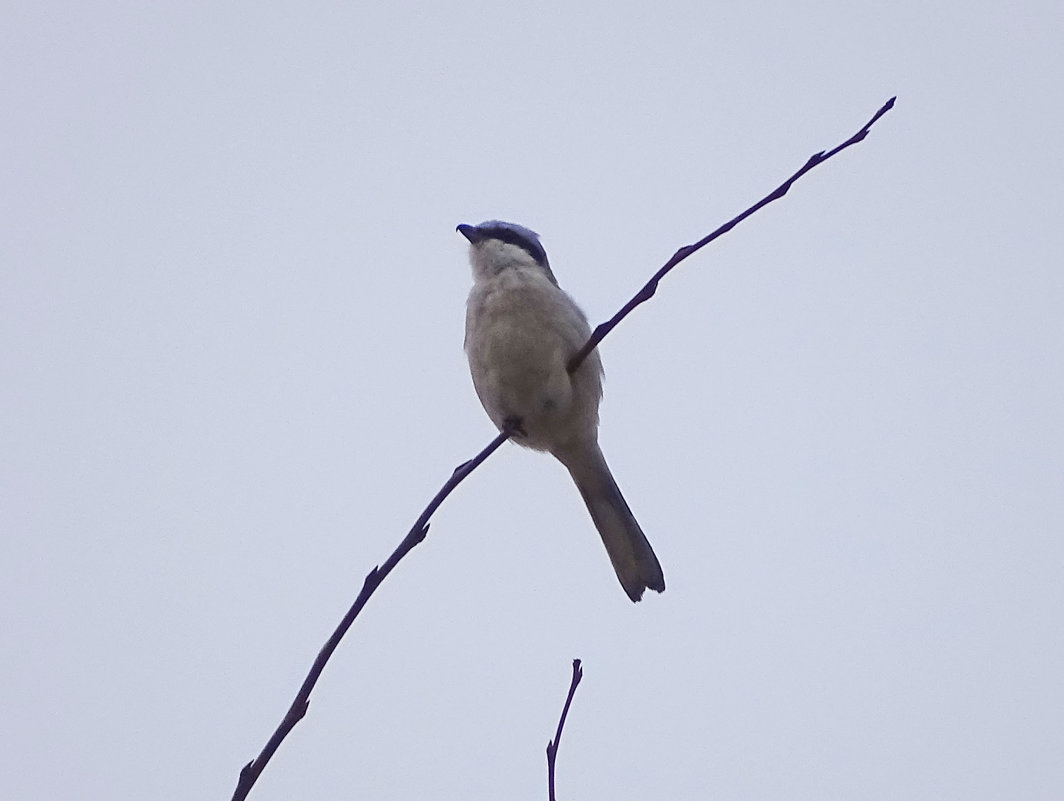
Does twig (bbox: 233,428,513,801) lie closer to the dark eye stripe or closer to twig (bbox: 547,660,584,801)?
twig (bbox: 547,660,584,801)

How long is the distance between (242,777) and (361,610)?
1.19 ft

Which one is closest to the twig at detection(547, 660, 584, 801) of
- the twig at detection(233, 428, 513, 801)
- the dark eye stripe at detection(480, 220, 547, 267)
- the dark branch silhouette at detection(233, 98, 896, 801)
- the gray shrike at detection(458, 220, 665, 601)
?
the dark branch silhouette at detection(233, 98, 896, 801)

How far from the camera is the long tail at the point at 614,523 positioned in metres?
4.66

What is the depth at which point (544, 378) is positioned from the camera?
173 inches

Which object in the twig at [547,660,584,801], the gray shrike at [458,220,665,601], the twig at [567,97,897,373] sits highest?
the gray shrike at [458,220,665,601]

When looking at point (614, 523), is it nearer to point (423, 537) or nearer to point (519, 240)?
point (519, 240)

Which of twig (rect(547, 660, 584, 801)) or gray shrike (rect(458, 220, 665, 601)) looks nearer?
twig (rect(547, 660, 584, 801))

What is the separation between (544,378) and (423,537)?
203 centimetres

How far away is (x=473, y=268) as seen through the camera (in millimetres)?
5121

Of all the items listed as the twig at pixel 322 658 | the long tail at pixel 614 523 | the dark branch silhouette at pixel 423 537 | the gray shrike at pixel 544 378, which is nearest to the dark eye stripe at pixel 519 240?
the gray shrike at pixel 544 378

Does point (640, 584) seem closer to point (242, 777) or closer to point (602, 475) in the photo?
point (602, 475)

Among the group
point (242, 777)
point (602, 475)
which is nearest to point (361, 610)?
point (242, 777)

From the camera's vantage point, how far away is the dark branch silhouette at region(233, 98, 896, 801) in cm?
197

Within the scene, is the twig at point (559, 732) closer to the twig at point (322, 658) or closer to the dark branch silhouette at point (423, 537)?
the dark branch silhouette at point (423, 537)
